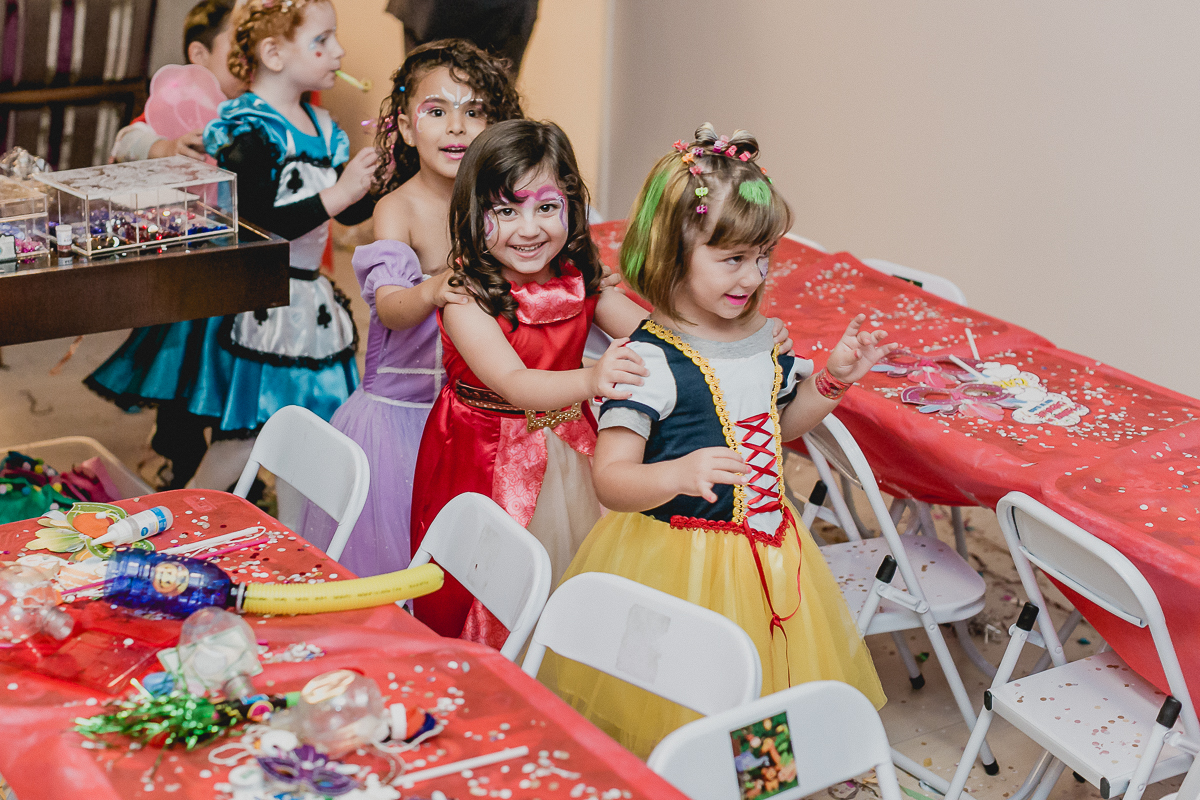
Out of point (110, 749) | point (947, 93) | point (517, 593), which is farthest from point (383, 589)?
point (947, 93)

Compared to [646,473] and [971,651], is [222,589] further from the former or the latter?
[971,651]

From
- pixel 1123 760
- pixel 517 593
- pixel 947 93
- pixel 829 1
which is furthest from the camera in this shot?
pixel 829 1

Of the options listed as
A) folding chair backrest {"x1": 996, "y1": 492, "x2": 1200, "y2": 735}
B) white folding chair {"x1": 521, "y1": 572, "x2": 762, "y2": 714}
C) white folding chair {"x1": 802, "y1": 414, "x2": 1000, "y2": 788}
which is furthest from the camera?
white folding chair {"x1": 802, "y1": 414, "x2": 1000, "y2": 788}

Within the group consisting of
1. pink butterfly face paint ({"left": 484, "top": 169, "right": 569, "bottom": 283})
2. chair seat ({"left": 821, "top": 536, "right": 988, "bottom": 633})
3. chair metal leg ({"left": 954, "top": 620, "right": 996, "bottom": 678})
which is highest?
pink butterfly face paint ({"left": 484, "top": 169, "right": 569, "bottom": 283})

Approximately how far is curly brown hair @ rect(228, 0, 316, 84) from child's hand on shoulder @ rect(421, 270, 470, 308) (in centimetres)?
106

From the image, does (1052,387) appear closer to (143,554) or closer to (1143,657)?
(1143,657)

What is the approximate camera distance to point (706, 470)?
166 cm

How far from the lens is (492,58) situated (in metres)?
2.46

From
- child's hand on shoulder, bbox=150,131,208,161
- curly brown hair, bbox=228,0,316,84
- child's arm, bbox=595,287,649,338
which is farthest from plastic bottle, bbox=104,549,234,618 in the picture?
child's hand on shoulder, bbox=150,131,208,161

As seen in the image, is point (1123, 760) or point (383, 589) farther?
point (1123, 760)

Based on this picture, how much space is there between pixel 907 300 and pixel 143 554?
79.6 inches

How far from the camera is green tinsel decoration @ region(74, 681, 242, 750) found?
129cm

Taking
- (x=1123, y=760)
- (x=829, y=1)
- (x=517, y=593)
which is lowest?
(x=1123, y=760)

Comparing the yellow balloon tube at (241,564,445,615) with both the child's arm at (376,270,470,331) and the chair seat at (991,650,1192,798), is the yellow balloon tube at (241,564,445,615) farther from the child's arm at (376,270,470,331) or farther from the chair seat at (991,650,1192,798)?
the chair seat at (991,650,1192,798)
